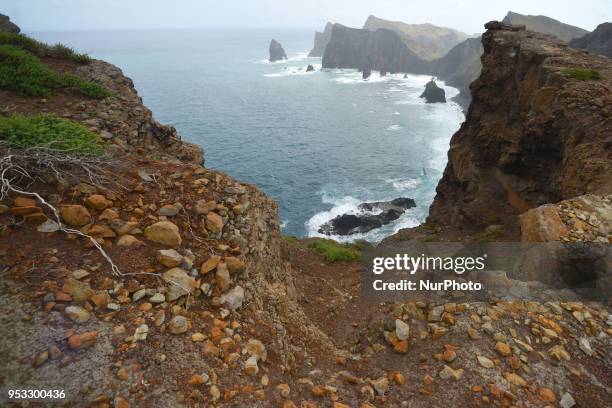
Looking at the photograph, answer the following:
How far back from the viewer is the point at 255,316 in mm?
5793

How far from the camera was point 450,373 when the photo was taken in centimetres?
542

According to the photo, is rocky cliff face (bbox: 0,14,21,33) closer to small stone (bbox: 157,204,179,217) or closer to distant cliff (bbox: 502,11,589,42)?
small stone (bbox: 157,204,179,217)

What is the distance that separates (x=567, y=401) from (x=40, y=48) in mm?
18170

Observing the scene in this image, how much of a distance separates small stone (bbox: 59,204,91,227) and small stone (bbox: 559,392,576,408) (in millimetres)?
7373

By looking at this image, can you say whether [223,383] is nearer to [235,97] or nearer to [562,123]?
[562,123]

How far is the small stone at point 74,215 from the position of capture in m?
5.47

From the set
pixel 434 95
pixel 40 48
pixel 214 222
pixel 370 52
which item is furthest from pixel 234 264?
pixel 370 52

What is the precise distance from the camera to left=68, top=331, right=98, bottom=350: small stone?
419 cm

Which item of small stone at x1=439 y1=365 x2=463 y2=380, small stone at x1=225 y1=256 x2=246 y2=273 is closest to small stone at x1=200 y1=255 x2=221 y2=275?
small stone at x1=225 y1=256 x2=246 y2=273

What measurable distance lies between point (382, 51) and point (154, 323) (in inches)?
6404

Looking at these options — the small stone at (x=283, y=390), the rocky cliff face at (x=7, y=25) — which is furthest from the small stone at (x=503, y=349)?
the rocky cliff face at (x=7, y=25)

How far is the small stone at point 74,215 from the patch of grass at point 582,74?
59.5ft

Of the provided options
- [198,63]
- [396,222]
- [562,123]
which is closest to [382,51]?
[198,63]

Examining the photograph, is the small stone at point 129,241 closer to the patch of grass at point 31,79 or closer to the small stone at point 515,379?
the small stone at point 515,379
